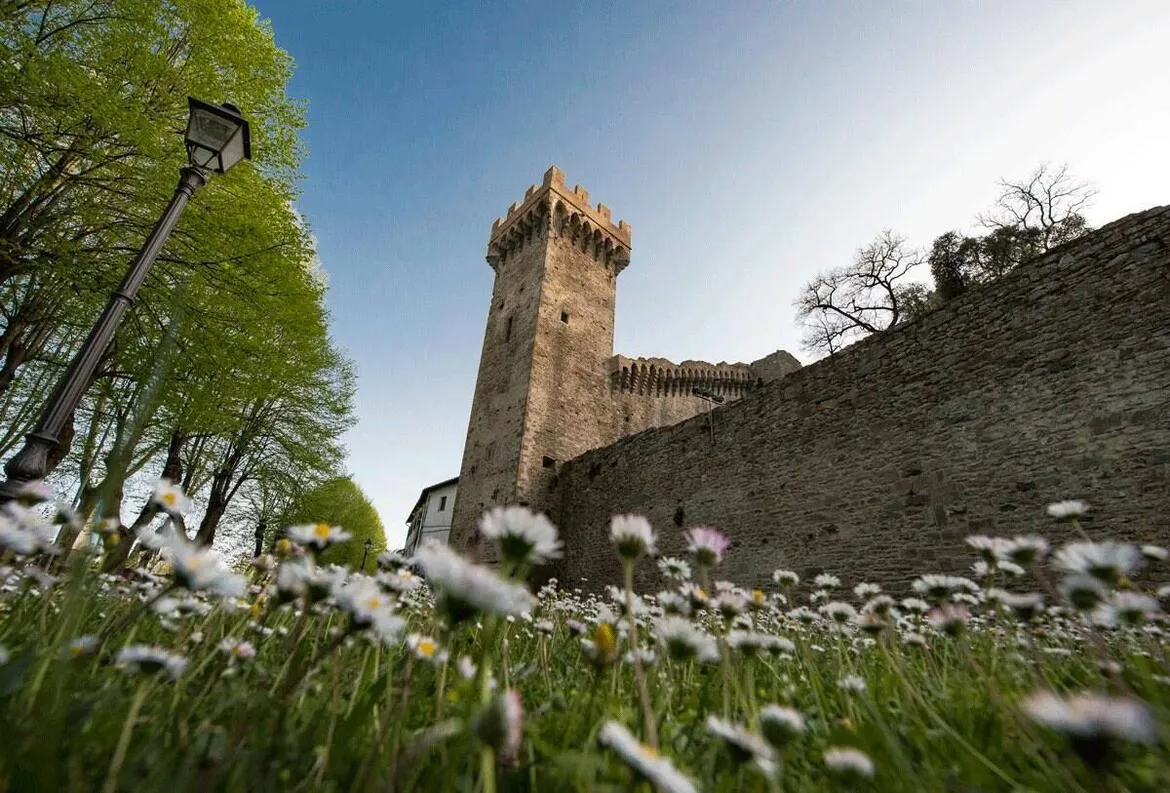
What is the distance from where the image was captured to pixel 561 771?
1.03 metres

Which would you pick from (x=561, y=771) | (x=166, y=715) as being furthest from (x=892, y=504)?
(x=166, y=715)

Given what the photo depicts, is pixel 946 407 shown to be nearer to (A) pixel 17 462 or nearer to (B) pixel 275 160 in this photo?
(A) pixel 17 462

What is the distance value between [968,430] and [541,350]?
1186 cm

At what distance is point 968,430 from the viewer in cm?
695

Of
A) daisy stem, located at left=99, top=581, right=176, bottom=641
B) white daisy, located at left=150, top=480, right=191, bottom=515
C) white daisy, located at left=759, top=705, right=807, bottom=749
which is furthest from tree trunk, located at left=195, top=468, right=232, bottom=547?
white daisy, located at left=759, top=705, right=807, bottom=749

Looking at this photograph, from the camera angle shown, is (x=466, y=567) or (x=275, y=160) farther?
(x=275, y=160)

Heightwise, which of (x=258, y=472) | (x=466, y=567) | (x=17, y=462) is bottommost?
(x=466, y=567)

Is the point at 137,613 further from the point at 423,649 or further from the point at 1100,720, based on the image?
the point at 1100,720

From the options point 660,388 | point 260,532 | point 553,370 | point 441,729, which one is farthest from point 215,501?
point 441,729

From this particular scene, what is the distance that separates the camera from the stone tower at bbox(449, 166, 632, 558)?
1528 cm

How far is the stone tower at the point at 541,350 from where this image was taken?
1528cm

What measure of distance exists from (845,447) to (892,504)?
1.22 m

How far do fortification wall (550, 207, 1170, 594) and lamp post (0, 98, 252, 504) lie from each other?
9136mm

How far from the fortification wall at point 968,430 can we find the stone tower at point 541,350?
246 inches
